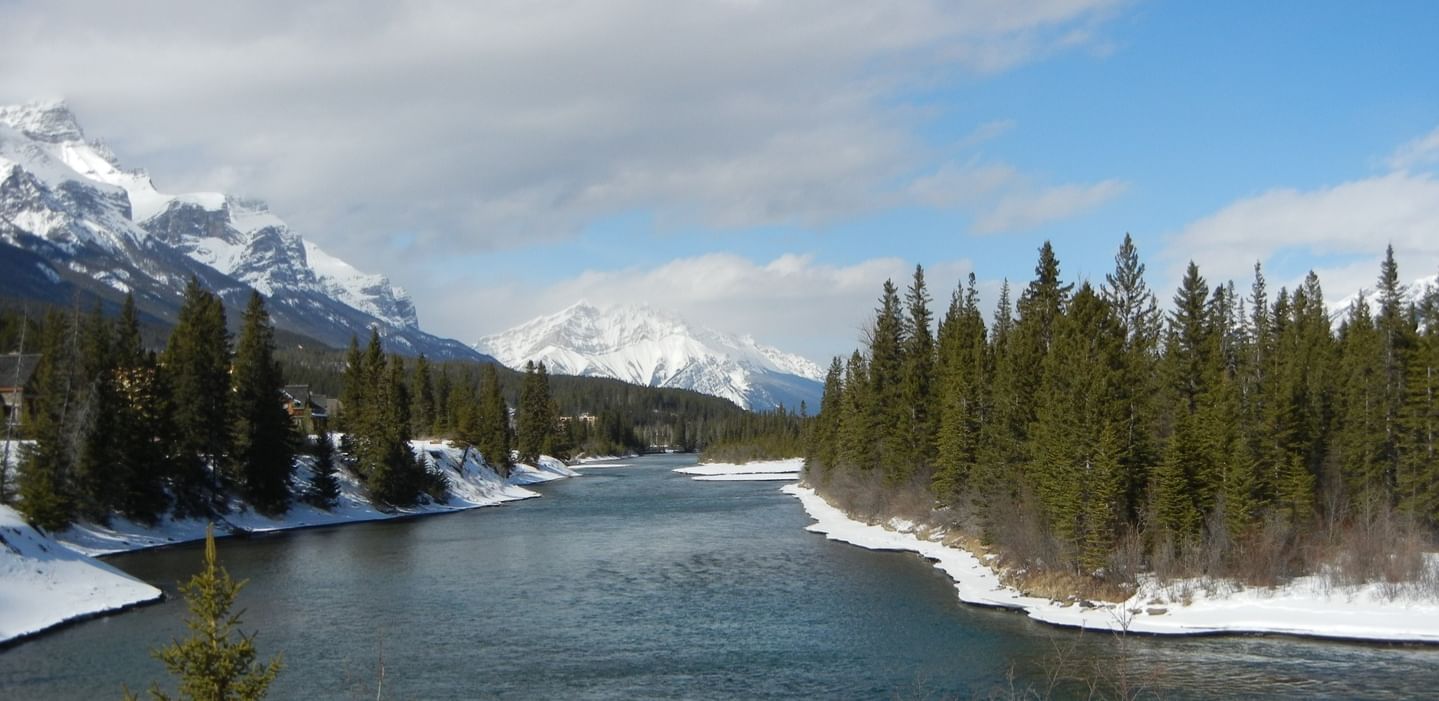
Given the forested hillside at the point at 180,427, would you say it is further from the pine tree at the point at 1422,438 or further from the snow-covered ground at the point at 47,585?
the pine tree at the point at 1422,438

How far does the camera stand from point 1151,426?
4628 centimetres

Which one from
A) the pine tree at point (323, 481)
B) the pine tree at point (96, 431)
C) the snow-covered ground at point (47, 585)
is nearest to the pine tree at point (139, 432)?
the pine tree at point (96, 431)

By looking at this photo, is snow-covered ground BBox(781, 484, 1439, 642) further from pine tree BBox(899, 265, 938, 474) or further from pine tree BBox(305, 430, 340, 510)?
pine tree BBox(305, 430, 340, 510)

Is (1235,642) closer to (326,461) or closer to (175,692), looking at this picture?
(175,692)

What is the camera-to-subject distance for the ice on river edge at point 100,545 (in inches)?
1496

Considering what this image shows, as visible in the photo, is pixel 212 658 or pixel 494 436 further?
pixel 494 436

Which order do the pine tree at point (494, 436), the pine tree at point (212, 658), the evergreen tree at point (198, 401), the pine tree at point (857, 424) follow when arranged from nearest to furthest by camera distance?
1. the pine tree at point (212, 658)
2. the evergreen tree at point (198, 401)
3. the pine tree at point (857, 424)
4. the pine tree at point (494, 436)

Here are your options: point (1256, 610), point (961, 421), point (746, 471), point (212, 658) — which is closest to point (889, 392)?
point (961, 421)

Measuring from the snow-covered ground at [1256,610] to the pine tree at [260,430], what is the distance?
2111 inches

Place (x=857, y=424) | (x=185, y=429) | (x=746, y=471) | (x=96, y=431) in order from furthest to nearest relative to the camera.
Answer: (x=746, y=471)
(x=857, y=424)
(x=185, y=429)
(x=96, y=431)

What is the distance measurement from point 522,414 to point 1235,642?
132 metres

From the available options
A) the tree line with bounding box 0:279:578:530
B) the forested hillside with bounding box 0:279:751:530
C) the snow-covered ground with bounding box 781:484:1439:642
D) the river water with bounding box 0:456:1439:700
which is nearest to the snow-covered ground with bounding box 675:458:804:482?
the forested hillside with bounding box 0:279:751:530

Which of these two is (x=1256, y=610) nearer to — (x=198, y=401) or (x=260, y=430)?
(x=198, y=401)

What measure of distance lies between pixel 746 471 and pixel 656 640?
128553 mm
